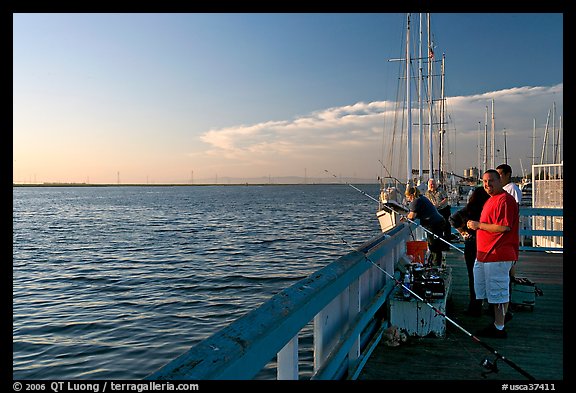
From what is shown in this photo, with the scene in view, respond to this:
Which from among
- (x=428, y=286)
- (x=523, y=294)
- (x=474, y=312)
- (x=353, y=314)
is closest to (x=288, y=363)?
(x=353, y=314)

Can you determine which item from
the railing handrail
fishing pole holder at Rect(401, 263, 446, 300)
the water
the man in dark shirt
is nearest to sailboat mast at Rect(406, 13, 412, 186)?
the water

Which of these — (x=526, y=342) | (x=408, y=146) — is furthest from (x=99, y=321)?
(x=408, y=146)

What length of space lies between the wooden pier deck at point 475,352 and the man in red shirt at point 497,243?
356 mm

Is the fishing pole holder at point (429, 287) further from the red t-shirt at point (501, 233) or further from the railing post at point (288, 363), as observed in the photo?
the railing post at point (288, 363)

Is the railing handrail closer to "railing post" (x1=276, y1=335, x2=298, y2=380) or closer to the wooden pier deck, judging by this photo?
"railing post" (x1=276, y1=335, x2=298, y2=380)

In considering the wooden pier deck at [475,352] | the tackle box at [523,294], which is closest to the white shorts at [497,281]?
the wooden pier deck at [475,352]

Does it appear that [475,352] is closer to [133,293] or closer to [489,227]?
[489,227]

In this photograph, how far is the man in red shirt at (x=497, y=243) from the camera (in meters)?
5.16

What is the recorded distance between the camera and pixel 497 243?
5262 mm

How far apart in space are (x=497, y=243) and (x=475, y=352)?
4.04 ft

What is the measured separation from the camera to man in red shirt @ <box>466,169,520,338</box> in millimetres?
5160

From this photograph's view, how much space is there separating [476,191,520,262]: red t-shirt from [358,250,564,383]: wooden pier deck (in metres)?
0.94

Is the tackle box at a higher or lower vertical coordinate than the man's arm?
lower
